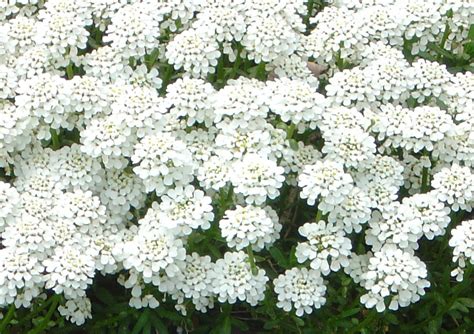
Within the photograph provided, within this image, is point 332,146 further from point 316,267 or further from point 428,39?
point 428,39

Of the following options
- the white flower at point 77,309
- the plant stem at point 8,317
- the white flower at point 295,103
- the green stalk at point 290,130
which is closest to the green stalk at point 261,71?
the white flower at point 295,103

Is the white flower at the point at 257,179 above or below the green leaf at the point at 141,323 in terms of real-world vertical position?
above

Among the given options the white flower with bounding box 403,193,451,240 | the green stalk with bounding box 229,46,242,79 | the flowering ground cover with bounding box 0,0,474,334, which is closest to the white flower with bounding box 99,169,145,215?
the flowering ground cover with bounding box 0,0,474,334

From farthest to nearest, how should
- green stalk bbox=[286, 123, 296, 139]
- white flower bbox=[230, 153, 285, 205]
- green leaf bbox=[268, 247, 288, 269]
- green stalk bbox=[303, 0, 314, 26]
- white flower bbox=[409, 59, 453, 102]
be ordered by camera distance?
green stalk bbox=[303, 0, 314, 26] < white flower bbox=[409, 59, 453, 102] < green stalk bbox=[286, 123, 296, 139] < green leaf bbox=[268, 247, 288, 269] < white flower bbox=[230, 153, 285, 205]

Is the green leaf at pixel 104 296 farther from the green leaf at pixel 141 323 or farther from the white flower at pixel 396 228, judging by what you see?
the white flower at pixel 396 228

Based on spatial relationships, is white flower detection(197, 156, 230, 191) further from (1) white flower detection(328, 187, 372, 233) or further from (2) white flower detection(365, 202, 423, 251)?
(2) white flower detection(365, 202, 423, 251)

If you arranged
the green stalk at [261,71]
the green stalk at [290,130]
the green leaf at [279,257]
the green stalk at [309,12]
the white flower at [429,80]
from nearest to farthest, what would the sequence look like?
1. the green leaf at [279,257]
2. the green stalk at [290,130]
3. the white flower at [429,80]
4. the green stalk at [261,71]
5. the green stalk at [309,12]

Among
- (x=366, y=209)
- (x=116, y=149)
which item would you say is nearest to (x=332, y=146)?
(x=366, y=209)
